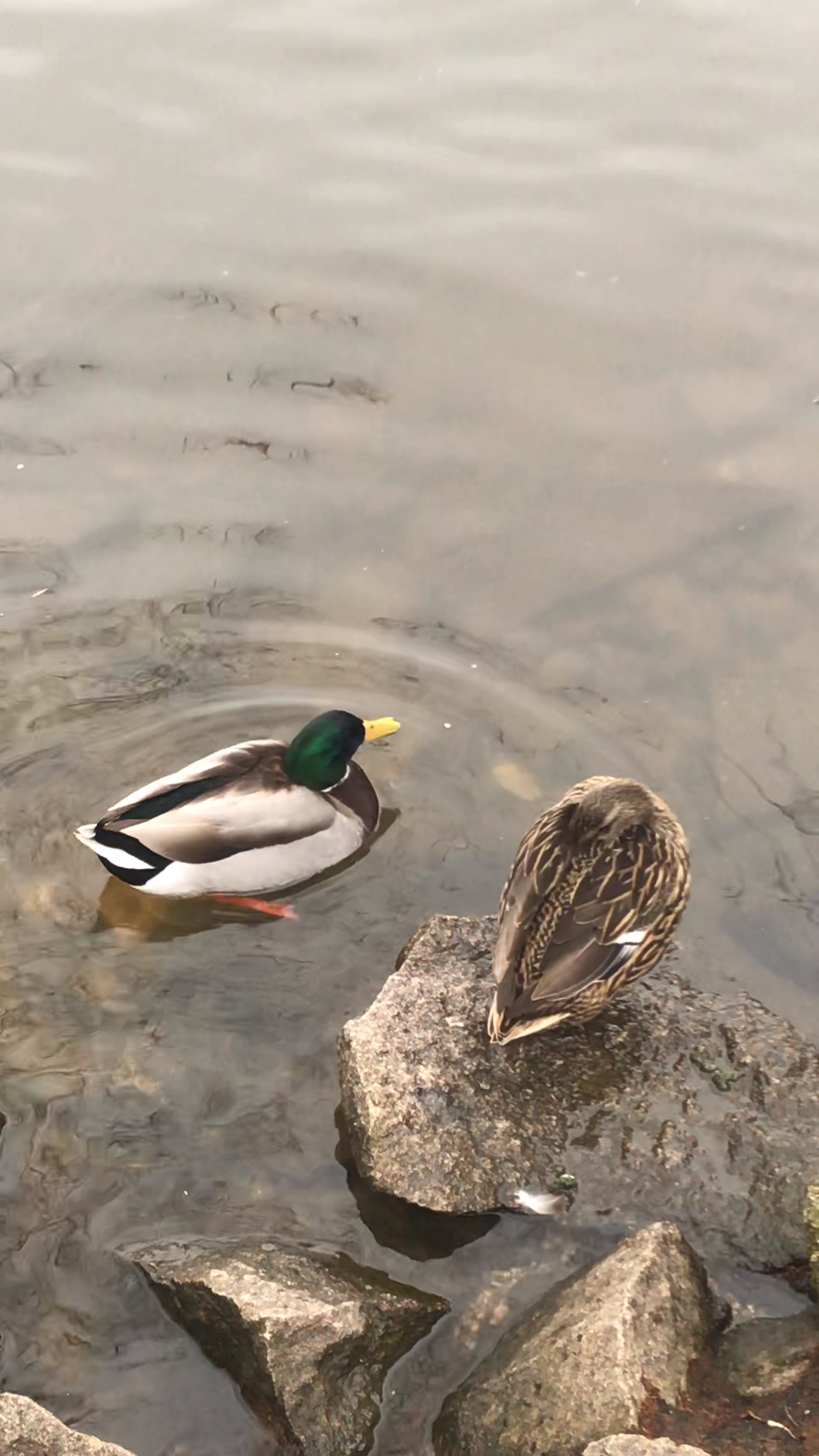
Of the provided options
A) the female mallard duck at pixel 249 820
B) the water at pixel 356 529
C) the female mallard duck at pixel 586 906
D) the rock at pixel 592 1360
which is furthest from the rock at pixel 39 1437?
the female mallard duck at pixel 249 820

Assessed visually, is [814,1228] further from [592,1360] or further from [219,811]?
[219,811]

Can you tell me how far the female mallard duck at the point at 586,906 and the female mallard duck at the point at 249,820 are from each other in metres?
1.30

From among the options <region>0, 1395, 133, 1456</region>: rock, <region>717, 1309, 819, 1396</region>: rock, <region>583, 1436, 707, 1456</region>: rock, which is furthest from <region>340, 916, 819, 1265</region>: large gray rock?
<region>0, 1395, 133, 1456</region>: rock

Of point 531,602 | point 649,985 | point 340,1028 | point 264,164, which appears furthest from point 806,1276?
point 264,164

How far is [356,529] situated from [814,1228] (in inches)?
170

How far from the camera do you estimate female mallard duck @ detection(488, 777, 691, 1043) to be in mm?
4625

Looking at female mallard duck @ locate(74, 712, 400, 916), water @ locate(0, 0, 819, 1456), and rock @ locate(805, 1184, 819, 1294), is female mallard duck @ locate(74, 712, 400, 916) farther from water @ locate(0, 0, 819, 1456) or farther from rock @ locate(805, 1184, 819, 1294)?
rock @ locate(805, 1184, 819, 1294)

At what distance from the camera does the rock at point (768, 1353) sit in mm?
3768

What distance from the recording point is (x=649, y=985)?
524cm

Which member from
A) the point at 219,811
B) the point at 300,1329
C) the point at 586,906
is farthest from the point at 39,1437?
the point at 219,811

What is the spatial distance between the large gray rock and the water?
226mm

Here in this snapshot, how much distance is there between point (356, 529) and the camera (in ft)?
23.9

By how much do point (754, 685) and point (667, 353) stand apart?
8.09 ft

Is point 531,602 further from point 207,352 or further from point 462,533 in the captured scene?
point 207,352
